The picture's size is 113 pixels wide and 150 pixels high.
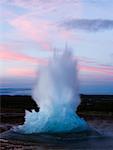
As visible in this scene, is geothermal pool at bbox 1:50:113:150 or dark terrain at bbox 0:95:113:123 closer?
geothermal pool at bbox 1:50:113:150

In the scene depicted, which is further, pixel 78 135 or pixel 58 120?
pixel 58 120

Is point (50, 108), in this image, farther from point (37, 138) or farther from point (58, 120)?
point (37, 138)

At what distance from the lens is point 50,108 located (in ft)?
78.5

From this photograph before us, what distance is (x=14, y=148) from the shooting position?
18.2 meters

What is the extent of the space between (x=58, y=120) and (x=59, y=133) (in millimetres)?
1136

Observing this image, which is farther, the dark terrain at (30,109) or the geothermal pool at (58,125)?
the dark terrain at (30,109)

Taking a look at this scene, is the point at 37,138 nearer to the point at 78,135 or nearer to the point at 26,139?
the point at 26,139

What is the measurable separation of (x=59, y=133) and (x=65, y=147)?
394 centimetres

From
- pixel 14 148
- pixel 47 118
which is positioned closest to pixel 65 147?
pixel 14 148

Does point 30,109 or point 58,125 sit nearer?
point 58,125

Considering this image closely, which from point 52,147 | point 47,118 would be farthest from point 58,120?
point 52,147

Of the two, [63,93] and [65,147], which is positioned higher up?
[63,93]

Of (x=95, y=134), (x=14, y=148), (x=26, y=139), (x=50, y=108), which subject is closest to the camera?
(x=14, y=148)

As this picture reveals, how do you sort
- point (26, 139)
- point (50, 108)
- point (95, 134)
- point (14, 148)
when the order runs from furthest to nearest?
point (50, 108) < point (95, 134) < point (26, 139) < point (14, 148)
